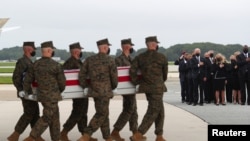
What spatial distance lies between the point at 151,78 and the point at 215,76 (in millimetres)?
7313

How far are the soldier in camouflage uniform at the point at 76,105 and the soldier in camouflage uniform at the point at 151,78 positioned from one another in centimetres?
95

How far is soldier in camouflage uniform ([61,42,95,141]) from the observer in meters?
8.98

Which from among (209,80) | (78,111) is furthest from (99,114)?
(209,80)

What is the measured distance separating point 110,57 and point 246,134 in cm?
280

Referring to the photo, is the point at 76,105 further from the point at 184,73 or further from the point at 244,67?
the point at 244,67

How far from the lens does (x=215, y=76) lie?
616 inches

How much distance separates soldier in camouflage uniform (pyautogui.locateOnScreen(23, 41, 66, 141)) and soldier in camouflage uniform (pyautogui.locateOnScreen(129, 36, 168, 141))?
4.07 ft

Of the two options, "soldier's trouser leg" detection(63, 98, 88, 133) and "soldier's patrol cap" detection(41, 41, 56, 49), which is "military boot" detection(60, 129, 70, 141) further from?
"soldier's patrol cap" detection(41, 41, 56, 49)

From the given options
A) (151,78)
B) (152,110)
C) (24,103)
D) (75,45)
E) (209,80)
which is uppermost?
(75,45)

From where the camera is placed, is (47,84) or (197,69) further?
(197,69)

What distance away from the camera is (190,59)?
50.1 feet

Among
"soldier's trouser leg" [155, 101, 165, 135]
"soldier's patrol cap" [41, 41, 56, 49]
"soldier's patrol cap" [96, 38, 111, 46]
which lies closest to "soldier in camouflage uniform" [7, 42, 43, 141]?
"soldier's patrol cap" [41, 41, 56, 49]

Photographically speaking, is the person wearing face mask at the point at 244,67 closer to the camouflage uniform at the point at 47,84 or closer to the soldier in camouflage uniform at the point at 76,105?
the soldier in camouflage uniform at the point at 76,105

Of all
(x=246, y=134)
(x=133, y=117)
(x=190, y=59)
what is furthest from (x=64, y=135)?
(x=190, y=59)
